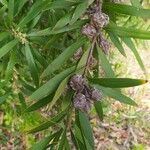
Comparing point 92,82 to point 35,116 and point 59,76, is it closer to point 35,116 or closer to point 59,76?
point 59,76

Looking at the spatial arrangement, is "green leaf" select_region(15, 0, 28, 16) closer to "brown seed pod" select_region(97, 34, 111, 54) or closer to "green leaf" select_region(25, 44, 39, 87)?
"green leaf" select_region(25, 44, 39, 87)

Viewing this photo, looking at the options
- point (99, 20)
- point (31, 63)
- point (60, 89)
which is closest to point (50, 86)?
point (60, 89)

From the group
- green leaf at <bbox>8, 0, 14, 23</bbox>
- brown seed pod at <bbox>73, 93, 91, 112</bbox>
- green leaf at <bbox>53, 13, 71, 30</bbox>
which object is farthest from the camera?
green leaf at <bbox>8, 0, 14, 23</bbox>

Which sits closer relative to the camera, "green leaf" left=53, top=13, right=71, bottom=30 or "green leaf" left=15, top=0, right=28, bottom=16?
"green leaf" left=53, top=13, right=71, bottom=30

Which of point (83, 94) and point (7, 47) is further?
point (7, 47)

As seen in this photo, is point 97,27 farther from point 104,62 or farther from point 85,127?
point 85,127

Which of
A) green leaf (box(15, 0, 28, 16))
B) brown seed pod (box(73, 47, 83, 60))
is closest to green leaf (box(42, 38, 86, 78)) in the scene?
brown seed pod (box(73, 47, 83, 60))

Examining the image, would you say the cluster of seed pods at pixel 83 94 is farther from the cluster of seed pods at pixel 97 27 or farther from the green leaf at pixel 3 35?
the green leaf at pixel 3 35
